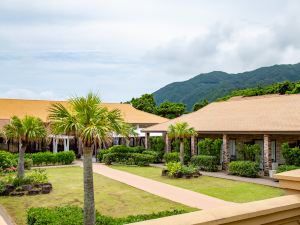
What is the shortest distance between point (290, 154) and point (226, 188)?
4.51 m

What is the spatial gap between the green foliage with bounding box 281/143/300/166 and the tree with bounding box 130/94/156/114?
4112 centimetres

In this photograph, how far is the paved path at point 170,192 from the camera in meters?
15.3

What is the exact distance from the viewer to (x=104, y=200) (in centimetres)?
1614

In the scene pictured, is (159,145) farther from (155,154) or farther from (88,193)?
(88,193)

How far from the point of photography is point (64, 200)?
53.2ft

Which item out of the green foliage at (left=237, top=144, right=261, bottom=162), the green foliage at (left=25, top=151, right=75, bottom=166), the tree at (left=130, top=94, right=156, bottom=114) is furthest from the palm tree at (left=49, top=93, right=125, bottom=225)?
the tree at (left=130, top=94, right=156, bottom=114)

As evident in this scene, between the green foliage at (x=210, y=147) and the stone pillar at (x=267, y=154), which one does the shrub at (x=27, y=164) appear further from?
the stone pillar at (x=267, y=154)

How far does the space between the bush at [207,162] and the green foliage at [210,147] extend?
0.54m

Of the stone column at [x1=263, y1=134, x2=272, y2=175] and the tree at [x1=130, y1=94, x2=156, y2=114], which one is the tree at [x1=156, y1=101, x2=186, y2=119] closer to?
the tree at [x1=130, y1=94, x2=156, y2=114]

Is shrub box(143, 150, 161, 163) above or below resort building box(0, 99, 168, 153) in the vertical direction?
below

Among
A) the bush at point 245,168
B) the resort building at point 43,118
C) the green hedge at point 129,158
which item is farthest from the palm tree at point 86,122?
the resort building at point 43,118

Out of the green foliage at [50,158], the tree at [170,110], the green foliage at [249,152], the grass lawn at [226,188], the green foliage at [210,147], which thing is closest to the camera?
the grass lawn at [226,188]

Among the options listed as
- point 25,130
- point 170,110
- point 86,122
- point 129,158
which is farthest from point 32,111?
point 86,122

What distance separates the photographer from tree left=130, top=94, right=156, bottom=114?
61688 millimetres
